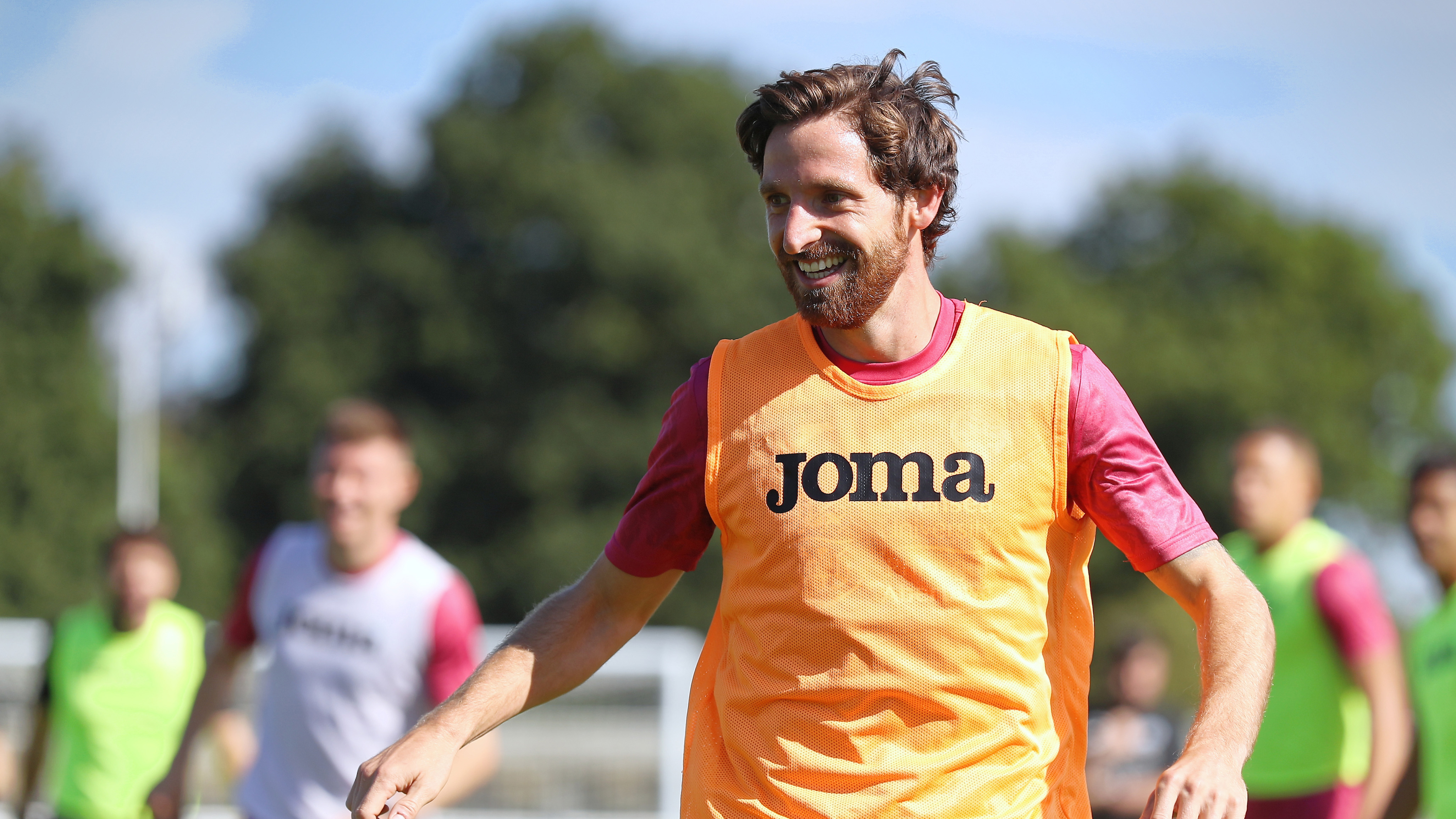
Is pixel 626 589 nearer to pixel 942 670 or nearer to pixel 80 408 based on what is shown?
pixel 942 670

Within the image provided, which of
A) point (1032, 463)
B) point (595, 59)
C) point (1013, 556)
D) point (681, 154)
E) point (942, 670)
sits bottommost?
point (942, 670)

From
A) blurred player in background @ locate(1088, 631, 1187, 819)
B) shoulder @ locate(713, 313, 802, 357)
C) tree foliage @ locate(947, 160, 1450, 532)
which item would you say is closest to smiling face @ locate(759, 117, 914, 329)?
shoulder @ locate(713, 313, 802, 357)

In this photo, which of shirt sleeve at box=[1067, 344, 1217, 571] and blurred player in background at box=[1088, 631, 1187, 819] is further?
blurred player in background at box=[1088, 631, 1187, 819]

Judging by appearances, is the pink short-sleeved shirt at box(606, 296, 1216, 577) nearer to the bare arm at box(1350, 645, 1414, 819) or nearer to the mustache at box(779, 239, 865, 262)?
the mustache at box(779, 239, 865, 262)

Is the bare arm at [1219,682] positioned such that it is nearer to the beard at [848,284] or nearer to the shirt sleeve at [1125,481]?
the shirt sleeve at [1125,481]

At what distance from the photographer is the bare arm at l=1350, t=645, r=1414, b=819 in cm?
568

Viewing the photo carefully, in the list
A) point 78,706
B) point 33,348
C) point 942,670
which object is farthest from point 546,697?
point 33,348

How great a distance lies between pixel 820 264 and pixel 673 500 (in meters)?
0.63

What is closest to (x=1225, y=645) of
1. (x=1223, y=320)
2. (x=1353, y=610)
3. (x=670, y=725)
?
(x=1353, y=610)

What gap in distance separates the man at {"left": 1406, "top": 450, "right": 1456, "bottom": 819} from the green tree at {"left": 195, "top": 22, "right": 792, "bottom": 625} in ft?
99.9

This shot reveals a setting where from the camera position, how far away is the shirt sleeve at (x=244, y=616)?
586 cm

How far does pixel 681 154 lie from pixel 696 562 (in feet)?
124

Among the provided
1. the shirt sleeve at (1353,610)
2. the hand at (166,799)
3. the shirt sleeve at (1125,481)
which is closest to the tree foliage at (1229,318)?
the shirt sleeve at (1353,610)

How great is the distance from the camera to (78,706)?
25.5 feet
